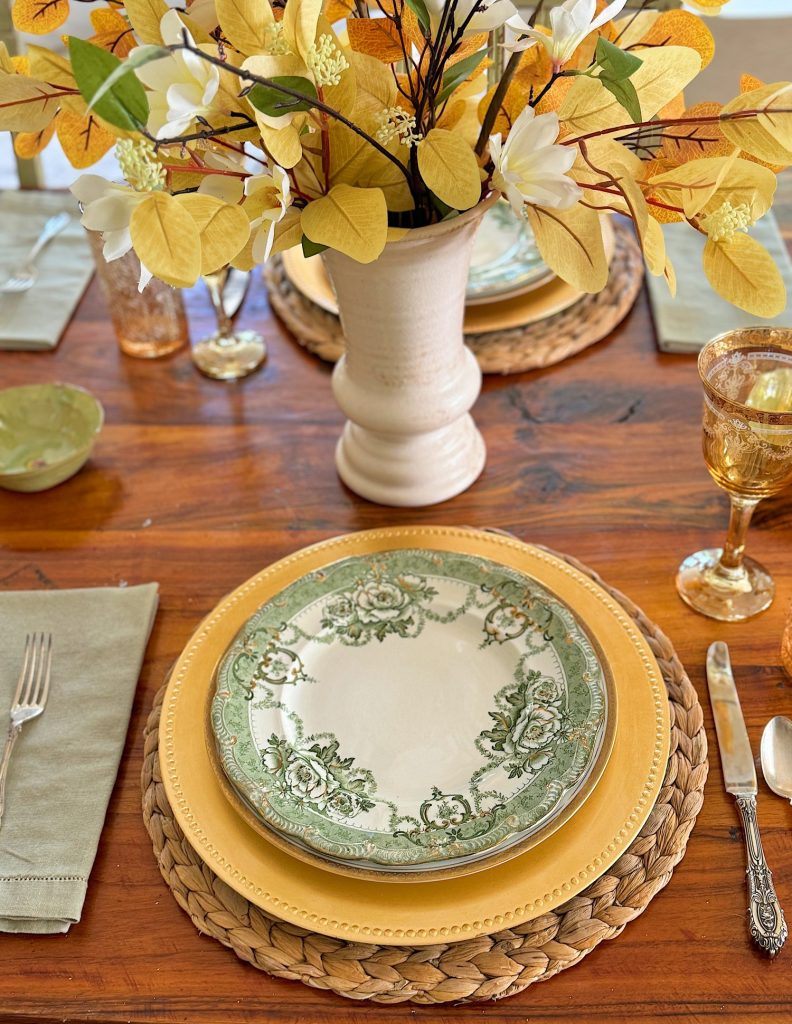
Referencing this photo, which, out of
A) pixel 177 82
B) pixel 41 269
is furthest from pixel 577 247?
pixel 41 269

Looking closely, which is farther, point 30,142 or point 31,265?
point 31,265

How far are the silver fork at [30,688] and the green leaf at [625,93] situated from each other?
59cm

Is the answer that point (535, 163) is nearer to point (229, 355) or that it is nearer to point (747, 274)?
point (747, 274)

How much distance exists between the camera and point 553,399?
1056 mm

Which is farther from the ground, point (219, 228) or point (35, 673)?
point (219, 228)

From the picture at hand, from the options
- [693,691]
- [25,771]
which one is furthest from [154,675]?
[693,691]

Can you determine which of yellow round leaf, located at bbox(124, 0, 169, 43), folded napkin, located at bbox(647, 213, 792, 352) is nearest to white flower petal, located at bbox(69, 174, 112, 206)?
yellow round leaf, located at bbox(124, 0, 169, 43)

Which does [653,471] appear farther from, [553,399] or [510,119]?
[510,119]

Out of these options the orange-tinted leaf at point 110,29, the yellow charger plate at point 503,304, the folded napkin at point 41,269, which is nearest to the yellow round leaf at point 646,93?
the orange-tinted leaf at point 110,29

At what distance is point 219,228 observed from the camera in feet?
2.02

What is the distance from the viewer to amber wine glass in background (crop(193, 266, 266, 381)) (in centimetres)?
111

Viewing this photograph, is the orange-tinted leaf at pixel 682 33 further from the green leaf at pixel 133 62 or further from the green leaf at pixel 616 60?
the green leaf at pixel 133 62

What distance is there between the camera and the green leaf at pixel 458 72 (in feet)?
2.10

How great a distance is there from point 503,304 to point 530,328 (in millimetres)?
52
